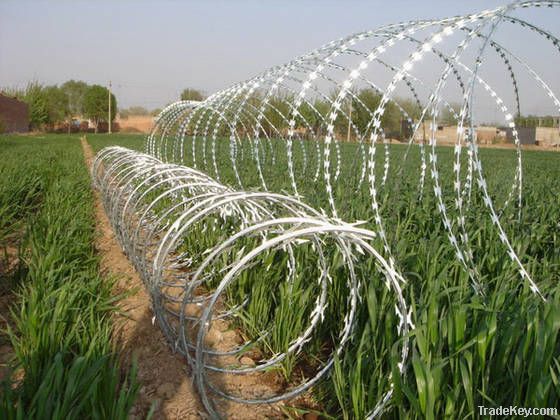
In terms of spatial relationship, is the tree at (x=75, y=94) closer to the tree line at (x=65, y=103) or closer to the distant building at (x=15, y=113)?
the tree line at (x=65, y=103)

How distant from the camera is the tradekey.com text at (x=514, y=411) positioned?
2.02 metres

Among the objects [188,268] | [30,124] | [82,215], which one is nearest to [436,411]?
[188,268]

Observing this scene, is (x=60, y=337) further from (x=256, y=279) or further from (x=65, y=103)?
(x=65, y=103)

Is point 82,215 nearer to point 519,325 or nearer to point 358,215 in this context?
point 358,215

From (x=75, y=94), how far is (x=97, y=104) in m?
9.56

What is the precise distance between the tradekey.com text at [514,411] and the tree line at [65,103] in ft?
228

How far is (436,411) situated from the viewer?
216 centimetres

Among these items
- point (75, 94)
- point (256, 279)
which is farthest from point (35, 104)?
point (256, 279)

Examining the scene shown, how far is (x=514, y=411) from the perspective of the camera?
2.11 m

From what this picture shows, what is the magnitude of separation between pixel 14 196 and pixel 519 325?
628 centimetres

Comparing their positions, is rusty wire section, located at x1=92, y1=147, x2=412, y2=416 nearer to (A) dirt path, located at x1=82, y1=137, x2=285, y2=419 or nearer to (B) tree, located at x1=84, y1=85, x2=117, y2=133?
(A) dirt path, located at x1=82, y1=137, x2=285, y2=419

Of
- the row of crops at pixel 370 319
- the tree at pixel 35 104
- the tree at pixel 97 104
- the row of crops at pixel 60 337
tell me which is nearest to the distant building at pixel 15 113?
the tree at pixel 35 104

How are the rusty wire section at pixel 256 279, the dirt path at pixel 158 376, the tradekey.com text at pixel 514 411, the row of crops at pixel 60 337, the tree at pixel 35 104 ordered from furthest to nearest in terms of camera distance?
1. the tree at pixel 35 104
2. the dirt path at pixel 158 376
3. the rusty wire section at pixel 256 279
4. the row of crops at pixel 60 337
5. the tradekey.com text at pixel 514 411

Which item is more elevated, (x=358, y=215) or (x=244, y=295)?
(x=358, y=215)
